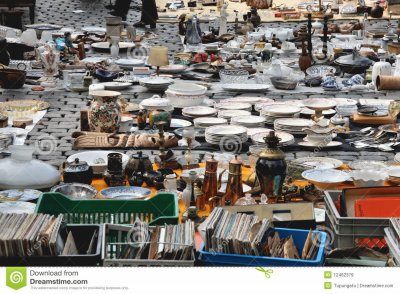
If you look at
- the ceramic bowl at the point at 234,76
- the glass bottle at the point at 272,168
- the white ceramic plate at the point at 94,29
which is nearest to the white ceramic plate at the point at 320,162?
the glass bottle at the point at 272,168

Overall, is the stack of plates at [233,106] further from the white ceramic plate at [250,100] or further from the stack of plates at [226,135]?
the stack of plates at [226,135]

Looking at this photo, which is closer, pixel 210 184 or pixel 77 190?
pixel 210 184

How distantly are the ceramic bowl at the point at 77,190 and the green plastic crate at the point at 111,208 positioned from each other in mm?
837

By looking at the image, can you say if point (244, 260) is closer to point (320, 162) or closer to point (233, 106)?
point (320, 162)

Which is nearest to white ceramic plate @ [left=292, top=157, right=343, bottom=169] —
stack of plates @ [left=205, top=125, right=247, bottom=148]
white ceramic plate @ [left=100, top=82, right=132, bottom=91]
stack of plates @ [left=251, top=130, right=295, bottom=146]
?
stack of plates @ [left=251, top=130, right=295, bottom=146]

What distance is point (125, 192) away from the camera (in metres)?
5.90

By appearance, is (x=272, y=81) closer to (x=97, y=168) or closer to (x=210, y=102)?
(x=210, y=102)

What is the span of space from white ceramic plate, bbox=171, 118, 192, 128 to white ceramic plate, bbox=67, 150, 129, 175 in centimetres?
148

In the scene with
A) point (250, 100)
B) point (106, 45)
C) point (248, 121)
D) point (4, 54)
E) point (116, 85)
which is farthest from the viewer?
point (106, 45)

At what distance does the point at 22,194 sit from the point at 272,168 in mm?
1702

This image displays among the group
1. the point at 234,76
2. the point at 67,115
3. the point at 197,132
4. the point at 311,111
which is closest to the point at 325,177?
the point at 197,132

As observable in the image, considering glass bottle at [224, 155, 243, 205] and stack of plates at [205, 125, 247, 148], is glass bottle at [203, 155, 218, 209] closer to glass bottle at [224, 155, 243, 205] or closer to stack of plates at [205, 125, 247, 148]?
glass bottle at [224, 155, 243, 205]

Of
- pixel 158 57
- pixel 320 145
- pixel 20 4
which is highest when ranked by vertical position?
pixel 20 4

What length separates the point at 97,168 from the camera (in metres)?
6.44
